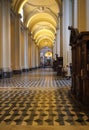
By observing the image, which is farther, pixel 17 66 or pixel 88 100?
pixel 17 66

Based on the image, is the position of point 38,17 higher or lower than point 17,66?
higher

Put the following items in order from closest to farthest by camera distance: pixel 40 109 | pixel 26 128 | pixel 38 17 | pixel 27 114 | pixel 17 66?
pixel 26 128 < pixel 27 114 < pixel 40 109 < pixel 17 66 < pixel 38 17

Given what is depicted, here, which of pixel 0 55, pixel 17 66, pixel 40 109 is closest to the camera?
pixel 40 109

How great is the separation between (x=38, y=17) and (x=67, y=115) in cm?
3208

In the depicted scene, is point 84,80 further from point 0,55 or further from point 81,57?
point 0,55

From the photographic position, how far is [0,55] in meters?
19.9

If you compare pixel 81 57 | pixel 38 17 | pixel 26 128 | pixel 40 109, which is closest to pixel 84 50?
pixel 81 57

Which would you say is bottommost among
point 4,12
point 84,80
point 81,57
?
point 84,80

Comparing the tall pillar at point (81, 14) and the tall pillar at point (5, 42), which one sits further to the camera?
the tall pillar at point (5, 42)

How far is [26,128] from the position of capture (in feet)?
14.2

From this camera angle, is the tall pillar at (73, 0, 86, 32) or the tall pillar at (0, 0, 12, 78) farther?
the tall pillar at (0, 0, 12, 78)

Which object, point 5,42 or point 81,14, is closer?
point 81,14

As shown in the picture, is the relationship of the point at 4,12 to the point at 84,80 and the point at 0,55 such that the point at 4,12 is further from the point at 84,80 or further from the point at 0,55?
the point at 84,80

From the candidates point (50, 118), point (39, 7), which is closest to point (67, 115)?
point (50, 118)
